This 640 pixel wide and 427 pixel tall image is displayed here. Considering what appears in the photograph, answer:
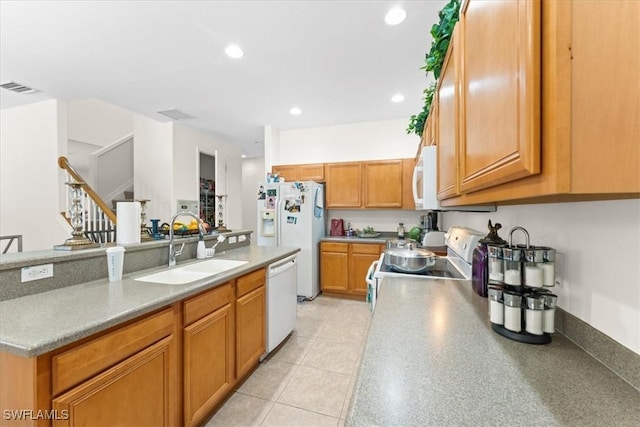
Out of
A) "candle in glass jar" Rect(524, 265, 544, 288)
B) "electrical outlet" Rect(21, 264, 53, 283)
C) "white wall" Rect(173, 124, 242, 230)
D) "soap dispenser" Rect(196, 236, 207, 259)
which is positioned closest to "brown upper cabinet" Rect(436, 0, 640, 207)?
"candle in glass jar" Rect(524, 265, 544, 288)

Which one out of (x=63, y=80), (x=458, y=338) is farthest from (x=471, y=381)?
(x=63, y=80)

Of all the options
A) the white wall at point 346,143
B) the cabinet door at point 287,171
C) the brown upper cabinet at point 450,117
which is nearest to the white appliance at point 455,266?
the brown upper cabinet at point 450,117

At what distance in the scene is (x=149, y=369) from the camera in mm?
1281

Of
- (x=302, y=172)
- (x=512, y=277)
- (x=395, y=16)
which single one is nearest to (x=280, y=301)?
(x=512, y=277)

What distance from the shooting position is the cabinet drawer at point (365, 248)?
3.94 m

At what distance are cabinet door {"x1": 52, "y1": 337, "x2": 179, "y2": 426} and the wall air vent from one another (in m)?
3.61

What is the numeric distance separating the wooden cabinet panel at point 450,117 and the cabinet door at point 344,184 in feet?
8.66

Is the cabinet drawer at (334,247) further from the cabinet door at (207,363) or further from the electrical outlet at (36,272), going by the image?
the electrical outlet at (36,272)

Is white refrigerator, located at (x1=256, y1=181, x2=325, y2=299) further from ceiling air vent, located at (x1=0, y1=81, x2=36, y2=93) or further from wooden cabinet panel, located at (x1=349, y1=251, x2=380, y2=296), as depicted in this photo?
ceiling air vent, located at (x1=0, y1=81, x2=36, y2=93)

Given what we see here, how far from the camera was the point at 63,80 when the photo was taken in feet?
9.96

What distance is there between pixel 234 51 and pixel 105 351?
8.11 ft

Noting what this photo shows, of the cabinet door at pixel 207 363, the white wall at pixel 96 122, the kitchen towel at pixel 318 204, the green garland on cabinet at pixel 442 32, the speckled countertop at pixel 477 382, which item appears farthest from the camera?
the white wall at pixel 96 122

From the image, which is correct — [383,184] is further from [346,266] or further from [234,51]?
[234,51]

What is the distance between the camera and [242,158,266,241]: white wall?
7.73 m
